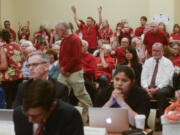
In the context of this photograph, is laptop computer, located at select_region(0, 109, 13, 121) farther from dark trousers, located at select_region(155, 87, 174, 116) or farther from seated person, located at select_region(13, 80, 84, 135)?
dark trousers, located at select_region(155, 87, 174, 116)

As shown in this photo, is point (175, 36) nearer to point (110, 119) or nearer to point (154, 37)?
point (154, 37)

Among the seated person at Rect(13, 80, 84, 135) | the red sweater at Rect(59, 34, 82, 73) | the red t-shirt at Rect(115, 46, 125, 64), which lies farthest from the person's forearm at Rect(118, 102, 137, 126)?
the red t-shirt at Rect(115, 46, 125, 64)

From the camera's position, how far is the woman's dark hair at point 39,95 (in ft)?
4.88

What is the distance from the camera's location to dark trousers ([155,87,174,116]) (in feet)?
14.9

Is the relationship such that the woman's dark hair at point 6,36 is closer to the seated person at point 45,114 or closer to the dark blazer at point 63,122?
the seated person at point 45,114

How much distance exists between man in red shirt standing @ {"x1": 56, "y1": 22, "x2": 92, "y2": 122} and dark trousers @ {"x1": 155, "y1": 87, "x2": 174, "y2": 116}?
0.97 metres

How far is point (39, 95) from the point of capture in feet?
4.91

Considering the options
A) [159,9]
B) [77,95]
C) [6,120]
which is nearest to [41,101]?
[6,120]

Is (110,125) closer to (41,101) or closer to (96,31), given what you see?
(41,101)

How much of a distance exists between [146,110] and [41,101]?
170cm

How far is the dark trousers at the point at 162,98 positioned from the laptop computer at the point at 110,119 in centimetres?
208

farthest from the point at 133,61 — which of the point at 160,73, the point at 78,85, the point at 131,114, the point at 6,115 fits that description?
the point at 6,115

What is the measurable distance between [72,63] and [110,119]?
2.14 metres

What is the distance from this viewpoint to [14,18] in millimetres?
11961
